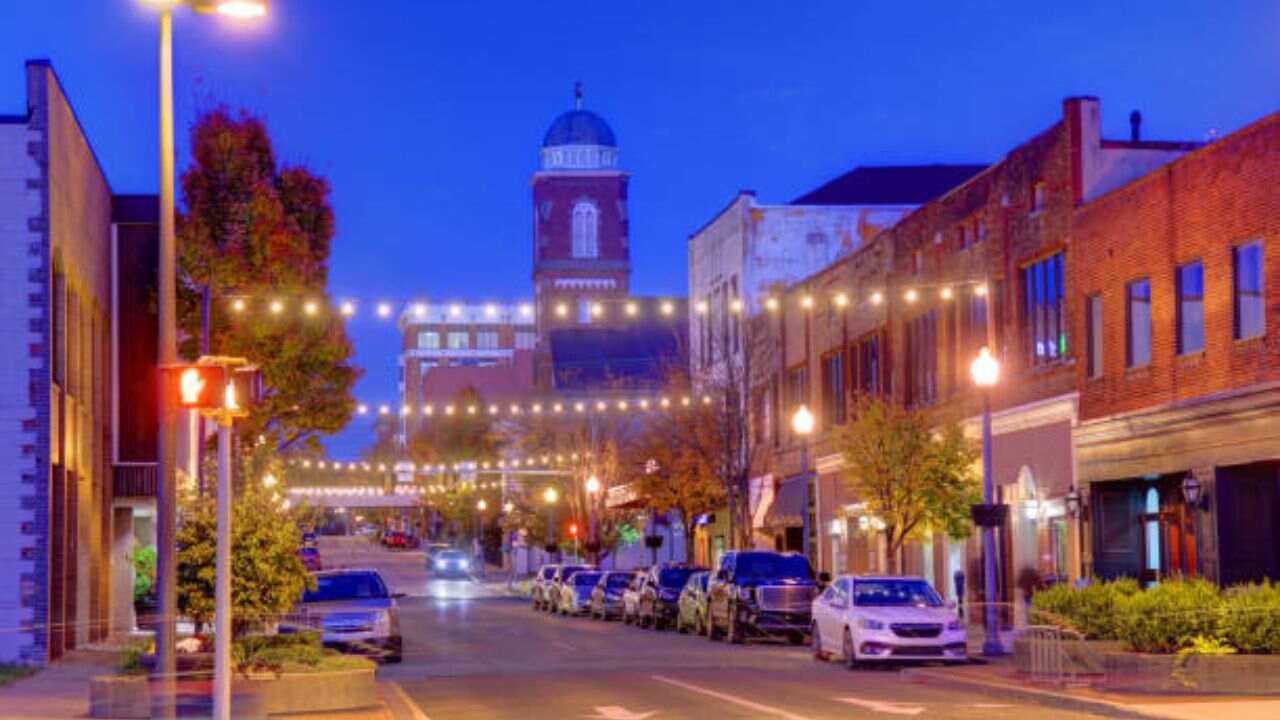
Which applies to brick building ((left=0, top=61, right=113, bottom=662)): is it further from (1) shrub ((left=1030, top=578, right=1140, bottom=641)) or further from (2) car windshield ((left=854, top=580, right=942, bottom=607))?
(1) shrub ((left=1030, top=578, right=1140, bottom=641))

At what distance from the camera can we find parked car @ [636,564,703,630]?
5003 cm

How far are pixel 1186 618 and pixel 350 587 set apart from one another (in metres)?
17.0

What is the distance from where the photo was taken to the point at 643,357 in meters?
134

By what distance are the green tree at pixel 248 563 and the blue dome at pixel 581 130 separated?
500 feet

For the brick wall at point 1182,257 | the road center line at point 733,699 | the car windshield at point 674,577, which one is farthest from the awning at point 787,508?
the road center line at point 733,699

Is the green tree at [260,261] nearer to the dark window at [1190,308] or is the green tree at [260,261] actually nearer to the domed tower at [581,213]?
the dark window at [1190,308]

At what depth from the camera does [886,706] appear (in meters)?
23.5

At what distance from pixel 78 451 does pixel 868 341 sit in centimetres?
2562

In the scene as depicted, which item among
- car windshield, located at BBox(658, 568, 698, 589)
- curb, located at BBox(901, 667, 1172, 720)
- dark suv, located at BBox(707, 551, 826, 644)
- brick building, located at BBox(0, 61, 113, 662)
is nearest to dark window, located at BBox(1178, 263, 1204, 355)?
curb, located at BBox(901, 667, 1172, 720)

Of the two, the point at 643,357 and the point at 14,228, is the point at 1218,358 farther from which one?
the point at 643,357

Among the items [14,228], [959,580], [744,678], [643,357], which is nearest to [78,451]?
[14,228]

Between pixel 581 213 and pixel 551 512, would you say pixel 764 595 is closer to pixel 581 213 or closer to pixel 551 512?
pixel 551 512

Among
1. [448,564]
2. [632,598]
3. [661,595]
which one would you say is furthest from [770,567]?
[448,564]

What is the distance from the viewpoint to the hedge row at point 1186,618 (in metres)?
23.3
